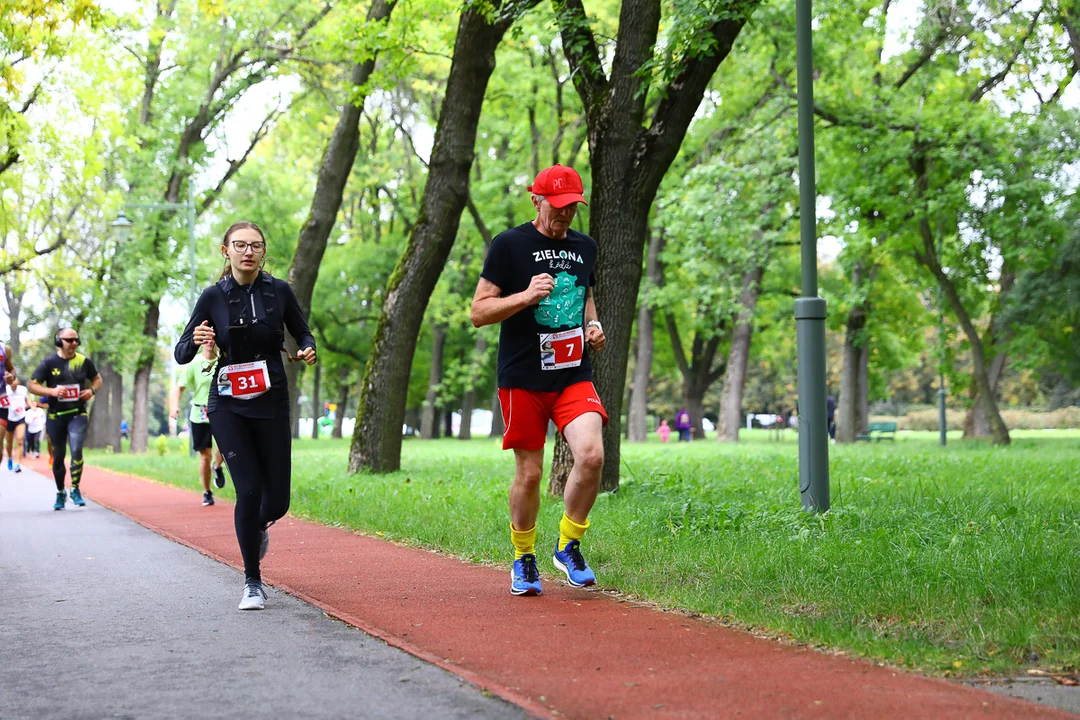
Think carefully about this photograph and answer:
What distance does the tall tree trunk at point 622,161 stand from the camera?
12219mm

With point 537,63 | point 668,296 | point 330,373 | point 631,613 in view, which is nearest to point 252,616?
point 631,613

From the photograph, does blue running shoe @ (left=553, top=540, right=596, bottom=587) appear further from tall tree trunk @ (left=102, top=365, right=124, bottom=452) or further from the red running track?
tall tree trunk @ (left=102, top=365, right=124, bottom=452)

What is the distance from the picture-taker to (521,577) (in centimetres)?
701

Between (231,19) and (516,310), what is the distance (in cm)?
2744

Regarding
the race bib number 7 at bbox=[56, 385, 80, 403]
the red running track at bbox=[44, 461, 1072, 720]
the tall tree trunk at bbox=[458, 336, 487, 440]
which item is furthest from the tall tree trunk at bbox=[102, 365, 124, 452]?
the red running track at bbox=[44, 461, 1072, 720]

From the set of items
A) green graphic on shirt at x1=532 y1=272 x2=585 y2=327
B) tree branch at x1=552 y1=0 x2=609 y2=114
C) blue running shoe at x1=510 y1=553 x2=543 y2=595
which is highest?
tree branch at x1=552 y1=0 x2=609 y2=114

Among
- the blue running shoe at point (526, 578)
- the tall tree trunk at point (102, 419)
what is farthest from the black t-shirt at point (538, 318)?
the tall tree trunk at point (102, 419)

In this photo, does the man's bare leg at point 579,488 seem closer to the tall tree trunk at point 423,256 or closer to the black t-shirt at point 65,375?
the black t-shirt at point 65,375

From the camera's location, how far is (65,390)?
1410cm

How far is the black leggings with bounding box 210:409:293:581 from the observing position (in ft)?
22.8

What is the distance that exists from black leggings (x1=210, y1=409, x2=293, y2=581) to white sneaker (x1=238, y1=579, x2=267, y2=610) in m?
0.06

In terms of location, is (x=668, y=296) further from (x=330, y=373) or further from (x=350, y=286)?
(x=330, y=373)

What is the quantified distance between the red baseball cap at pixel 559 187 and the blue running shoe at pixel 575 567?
1.97 metres

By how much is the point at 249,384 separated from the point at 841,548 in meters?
3.71
